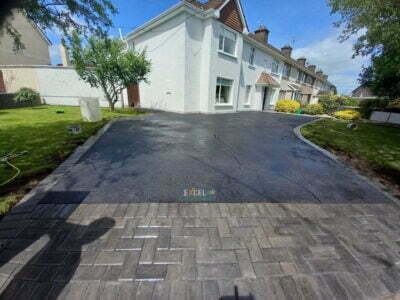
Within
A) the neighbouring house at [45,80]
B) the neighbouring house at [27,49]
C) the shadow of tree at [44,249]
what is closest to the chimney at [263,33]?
the neighbouring house at [45,80]

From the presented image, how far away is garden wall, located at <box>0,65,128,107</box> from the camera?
15906 millimetres

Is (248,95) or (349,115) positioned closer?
(349,115)

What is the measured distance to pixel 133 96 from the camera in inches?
653

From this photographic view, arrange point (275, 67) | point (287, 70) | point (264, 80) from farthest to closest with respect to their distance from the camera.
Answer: point (287, 70)
point (275, 67)
point (264, 80)

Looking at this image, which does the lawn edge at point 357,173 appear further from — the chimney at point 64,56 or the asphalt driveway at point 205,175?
the chimney at point 64,56

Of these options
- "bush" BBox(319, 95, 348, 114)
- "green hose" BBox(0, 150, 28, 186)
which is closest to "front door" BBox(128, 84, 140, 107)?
"green hose" BBox(0, 150, 28, 186)

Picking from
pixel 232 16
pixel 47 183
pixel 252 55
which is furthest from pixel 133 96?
pixel 47 183

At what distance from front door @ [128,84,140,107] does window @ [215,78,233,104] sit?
297 inches

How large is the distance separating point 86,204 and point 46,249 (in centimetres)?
83

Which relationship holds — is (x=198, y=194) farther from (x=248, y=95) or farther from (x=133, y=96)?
(x=248, y=95)

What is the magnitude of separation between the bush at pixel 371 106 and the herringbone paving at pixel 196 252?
1997 centimetres

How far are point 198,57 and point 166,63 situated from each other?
246 centimetres

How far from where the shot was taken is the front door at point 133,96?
1609 cm

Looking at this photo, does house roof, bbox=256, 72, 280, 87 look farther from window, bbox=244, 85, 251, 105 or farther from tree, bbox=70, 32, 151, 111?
tree, bbox=70, 32, 151, 111
